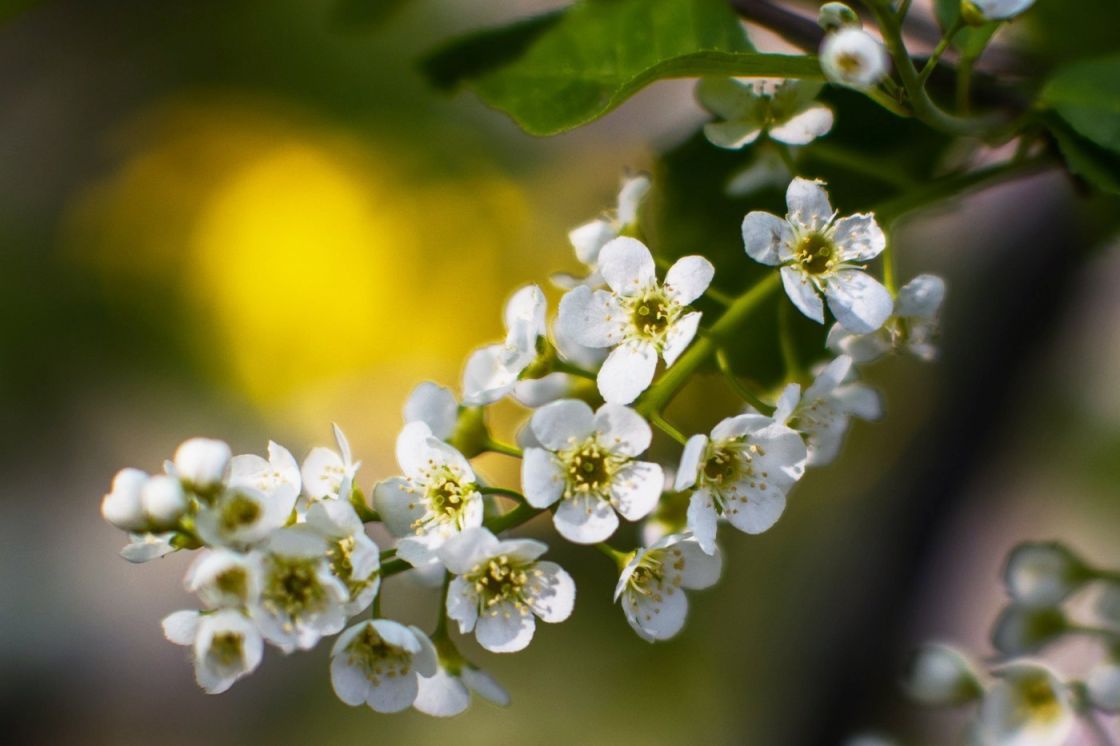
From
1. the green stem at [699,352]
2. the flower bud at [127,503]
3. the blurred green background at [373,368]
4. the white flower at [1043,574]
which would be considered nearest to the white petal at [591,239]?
the green stem at [699,352]

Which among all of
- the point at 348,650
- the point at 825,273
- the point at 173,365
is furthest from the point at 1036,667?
the point at 173,365

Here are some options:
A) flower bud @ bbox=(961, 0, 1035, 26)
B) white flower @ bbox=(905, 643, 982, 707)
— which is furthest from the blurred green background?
flower bud @ bbox=(961, 0, 1035, 26)

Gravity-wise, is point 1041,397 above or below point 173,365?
above

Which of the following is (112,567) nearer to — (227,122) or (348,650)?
(227,122)

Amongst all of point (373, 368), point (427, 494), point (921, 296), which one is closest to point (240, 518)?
point (427, 494)

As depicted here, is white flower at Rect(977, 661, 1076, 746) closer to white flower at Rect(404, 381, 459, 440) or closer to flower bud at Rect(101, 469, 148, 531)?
white flower at Rect(404, 381, 459, 440)
